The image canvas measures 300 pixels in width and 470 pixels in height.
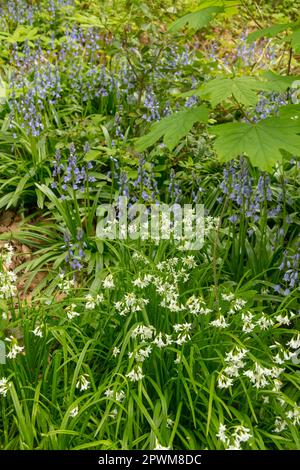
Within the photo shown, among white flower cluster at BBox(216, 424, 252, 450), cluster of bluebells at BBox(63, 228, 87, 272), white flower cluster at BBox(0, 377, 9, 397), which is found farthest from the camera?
cluster of bluebells at BBox(63, 228, 87, 272)

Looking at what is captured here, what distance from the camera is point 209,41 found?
28.4 ft

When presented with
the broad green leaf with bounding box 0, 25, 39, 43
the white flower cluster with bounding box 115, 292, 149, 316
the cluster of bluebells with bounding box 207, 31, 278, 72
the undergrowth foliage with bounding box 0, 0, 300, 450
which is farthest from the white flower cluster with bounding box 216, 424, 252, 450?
the cluster of bluebells with bounding box 207, 31, 278, 72

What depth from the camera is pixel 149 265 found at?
11.9ft

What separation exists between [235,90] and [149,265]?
60.2 inches

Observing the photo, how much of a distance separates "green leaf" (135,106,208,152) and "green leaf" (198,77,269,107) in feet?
0.42

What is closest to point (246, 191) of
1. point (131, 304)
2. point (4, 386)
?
point (131, 304)

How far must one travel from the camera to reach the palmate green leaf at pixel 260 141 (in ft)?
7.18

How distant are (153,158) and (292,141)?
3.03 m

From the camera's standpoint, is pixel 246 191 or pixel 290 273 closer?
pixel 290 273

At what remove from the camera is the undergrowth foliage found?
2783mm

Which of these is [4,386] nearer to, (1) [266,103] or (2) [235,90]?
(2) [235,90]

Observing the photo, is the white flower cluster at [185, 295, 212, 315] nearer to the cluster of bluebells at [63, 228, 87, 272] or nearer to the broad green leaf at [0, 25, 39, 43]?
the cluster of bluebells at [63, 228, 87, 272]

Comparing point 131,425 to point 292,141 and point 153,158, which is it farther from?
point 153,158

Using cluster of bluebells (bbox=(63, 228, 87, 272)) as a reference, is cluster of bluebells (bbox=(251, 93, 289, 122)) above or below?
above
